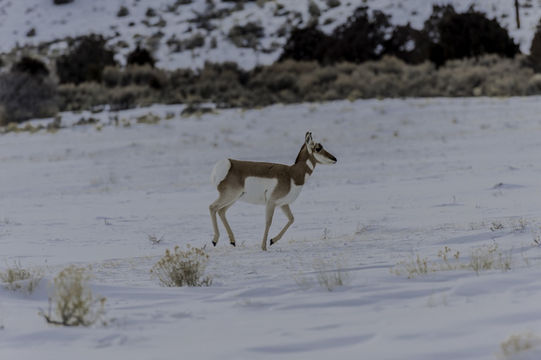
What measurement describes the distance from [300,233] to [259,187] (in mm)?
2729

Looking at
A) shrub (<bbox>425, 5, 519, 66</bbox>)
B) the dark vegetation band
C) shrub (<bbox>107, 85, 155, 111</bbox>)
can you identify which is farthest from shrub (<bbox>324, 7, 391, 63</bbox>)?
shrub (<bbox>107, 85, 155, 111</bbox>)

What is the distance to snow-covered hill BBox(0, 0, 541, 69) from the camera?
48.2 meters

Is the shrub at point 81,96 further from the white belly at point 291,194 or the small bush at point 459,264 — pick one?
the small bush at point 459,264

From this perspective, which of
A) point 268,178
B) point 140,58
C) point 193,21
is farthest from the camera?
point 193,21

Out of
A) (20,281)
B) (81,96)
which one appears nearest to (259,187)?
(20,281)

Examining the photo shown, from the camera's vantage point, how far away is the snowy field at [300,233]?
15.0ft

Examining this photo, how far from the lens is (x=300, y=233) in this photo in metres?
11.0

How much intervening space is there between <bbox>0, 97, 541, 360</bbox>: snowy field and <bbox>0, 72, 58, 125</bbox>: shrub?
5.62m

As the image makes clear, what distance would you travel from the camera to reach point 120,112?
31.3m

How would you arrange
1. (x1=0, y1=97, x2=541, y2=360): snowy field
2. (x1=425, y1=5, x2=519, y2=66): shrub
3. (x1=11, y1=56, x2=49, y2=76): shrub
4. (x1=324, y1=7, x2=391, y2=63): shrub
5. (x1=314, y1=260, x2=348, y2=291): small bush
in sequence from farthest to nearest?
1. (x1=324, y1=7, x2=391, y2=63): shrub
2. (x1=425, y1=5, x2=519, y2=66): shrub
3. (x1=11, y1=56, x2=49, y2=76): shrub
4. (x1=314, y1=260, x2=348, y2=291): small bush
5. (x1=0, y1=97, x2=541, y2=360): snowy field

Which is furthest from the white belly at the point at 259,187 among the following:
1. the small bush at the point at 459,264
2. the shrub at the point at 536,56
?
the shrub at the point at 536,56

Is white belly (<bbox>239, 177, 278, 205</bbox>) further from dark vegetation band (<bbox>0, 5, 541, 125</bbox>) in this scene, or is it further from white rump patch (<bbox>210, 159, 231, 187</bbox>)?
dark vegetation band (<bbox>0, 5, 541, 125</bbox>)

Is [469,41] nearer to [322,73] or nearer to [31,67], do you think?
[322,73]

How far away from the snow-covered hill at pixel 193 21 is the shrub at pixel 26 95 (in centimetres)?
1281
